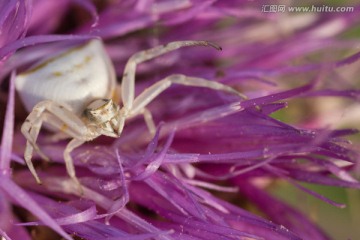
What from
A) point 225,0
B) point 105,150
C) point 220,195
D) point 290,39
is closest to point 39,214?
point 105,150

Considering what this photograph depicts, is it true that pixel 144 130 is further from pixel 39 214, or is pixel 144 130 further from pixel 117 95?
pixel 39 214

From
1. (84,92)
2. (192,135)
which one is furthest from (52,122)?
(192,135)

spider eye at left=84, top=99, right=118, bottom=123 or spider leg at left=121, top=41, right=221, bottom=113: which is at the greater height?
spider leg at left=121, top=41, right=221, bottom=113

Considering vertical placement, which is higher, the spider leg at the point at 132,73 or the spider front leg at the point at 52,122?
the spider leg at the point at 132,73

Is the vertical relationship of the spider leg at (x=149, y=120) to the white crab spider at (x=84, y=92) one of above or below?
below

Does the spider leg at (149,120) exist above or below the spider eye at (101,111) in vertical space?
below
